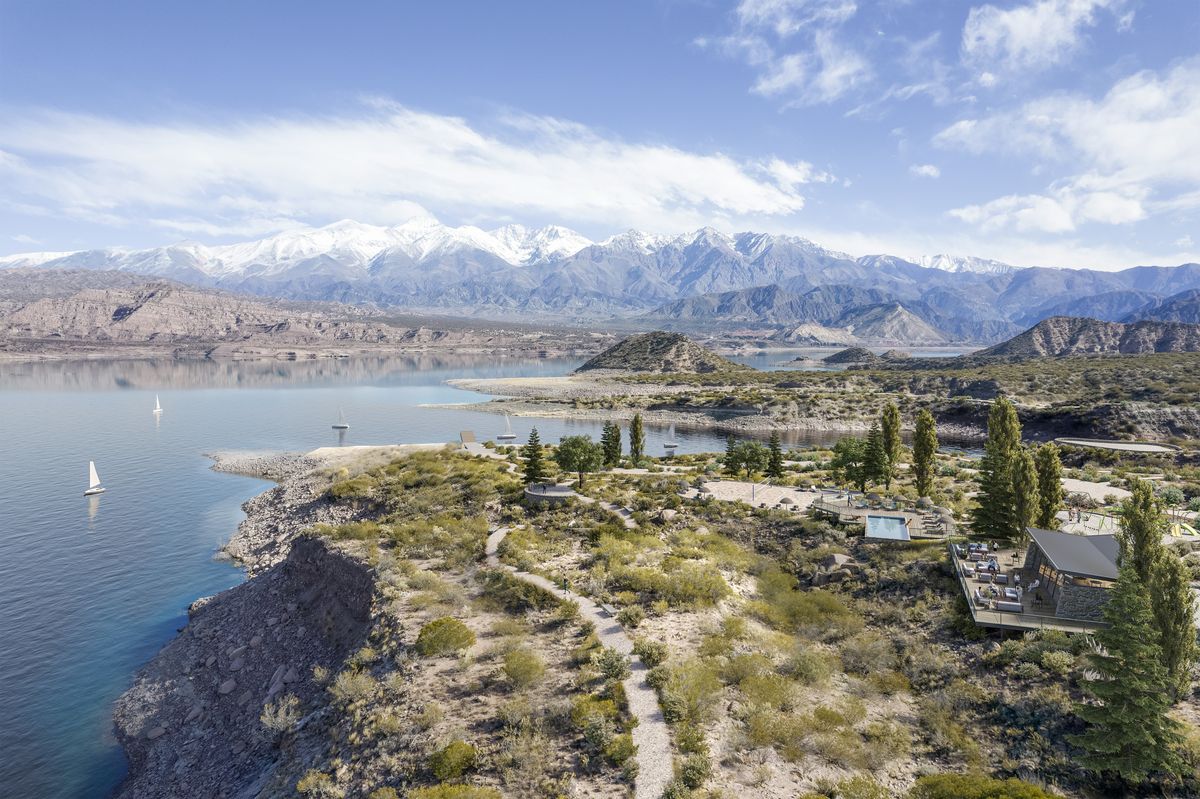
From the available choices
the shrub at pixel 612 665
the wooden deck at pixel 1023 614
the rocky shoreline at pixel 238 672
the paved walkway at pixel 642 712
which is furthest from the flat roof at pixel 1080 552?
the rocky shoreline at pixel 238 672

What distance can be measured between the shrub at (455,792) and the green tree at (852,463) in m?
39.4

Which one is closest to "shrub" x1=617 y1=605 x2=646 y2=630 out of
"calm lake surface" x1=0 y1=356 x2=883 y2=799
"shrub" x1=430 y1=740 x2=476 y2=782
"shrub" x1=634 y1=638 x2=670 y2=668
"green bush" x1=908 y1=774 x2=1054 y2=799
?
"shrub" x1=634 y1=638 x2=670 y2=668

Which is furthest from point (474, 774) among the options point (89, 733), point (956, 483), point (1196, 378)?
point (1196, 378)

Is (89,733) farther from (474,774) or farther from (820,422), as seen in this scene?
(820,422)

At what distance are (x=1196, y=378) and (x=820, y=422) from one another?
71.2 metres

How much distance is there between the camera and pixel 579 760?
18.6 meters

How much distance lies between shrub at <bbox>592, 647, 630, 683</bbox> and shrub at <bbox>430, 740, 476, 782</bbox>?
5334mm

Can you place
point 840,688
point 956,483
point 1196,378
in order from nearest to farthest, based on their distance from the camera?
1. point 840,688
2. point 956,483
3. point 1196,378

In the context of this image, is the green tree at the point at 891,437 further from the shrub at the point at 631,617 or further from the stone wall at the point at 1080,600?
→ the shrub at the point at 631,617

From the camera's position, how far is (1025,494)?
3097cm

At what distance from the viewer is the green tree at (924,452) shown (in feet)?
149

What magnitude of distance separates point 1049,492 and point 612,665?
25.8 metres

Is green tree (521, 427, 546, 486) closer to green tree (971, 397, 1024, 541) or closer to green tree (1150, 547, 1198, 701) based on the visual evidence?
green tree (971, 397, 1024, 541)

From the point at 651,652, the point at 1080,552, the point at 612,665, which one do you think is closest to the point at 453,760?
the point at 612,665
